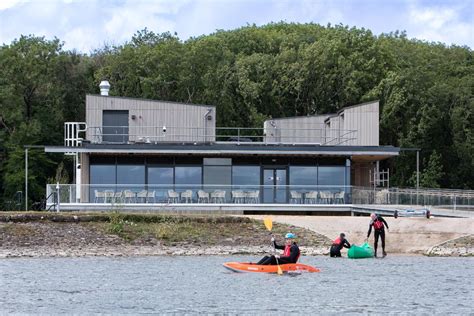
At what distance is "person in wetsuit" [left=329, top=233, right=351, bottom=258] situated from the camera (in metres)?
39.3

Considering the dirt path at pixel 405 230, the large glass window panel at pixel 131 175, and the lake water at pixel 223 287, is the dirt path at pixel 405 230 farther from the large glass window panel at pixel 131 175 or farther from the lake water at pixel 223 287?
the large glass window panel at pixel 131 175

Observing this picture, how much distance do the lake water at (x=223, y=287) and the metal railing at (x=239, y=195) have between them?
29.8 feet

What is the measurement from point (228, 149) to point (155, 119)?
5.15 meters

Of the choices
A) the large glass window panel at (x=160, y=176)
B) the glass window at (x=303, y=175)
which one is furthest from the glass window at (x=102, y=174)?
the glass window at (x=303, y=175)

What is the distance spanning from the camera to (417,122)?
2739 inches

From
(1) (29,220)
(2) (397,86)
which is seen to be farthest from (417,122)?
(1) (29,220)

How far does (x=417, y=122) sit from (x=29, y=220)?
3529 centimetres

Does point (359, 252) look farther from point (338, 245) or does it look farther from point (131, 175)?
point (131, 175)

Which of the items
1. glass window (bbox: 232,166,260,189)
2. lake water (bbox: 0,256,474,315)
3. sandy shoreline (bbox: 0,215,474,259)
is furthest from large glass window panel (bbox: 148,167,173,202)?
lake water (bbox: 0,256,474,315)

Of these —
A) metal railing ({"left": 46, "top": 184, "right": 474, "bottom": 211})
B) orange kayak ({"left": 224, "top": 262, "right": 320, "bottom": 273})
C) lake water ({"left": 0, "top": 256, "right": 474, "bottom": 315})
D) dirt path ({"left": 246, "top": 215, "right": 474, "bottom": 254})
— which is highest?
metal railing ({"left": 46, "top": 184, "right": 474, "bottom": 211})

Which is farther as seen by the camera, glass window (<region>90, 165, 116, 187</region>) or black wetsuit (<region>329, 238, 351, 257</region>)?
glass window (<region>90, 165, 116, 187</region>)

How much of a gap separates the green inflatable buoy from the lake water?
350mm

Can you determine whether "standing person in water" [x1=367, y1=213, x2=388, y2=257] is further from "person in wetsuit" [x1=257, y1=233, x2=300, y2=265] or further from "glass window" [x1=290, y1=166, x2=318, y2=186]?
"glass window" [x1=290, y1=166, x2=318, y2=186]

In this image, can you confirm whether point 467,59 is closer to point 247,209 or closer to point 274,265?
point 247,209
